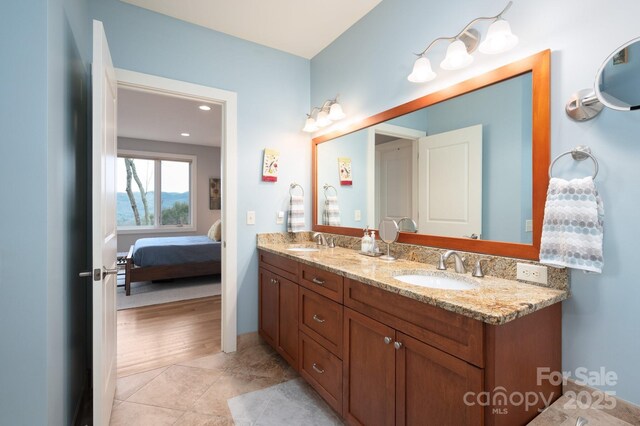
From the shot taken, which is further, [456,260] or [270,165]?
[270,165]

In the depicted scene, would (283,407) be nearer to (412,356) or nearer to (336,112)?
(412,356)

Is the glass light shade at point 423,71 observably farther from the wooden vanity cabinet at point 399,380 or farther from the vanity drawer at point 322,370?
the vanity drawer at point 322,370

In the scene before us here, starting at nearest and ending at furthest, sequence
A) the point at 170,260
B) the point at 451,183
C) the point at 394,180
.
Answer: the point at 451,183 < the point at 394,180 < the point at 170,260

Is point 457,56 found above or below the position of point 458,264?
above

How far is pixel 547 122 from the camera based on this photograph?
1296 millimetres

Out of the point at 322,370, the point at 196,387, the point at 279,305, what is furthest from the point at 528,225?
the point at 196,387

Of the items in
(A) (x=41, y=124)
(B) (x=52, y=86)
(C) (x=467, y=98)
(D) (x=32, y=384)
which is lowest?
(D) (x=32, y=384)

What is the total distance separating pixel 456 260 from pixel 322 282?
29.6 inches

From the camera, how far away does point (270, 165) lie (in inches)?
109

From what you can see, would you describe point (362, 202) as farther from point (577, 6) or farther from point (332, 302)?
point (577, 6)

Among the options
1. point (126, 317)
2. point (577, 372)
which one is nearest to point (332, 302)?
point (577, 372)

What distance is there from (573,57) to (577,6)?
0.20 m

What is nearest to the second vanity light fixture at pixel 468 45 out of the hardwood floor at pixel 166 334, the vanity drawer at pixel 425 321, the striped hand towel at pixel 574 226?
the striped hand towel at pixel 574 226

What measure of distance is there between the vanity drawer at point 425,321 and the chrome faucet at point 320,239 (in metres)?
1.15
